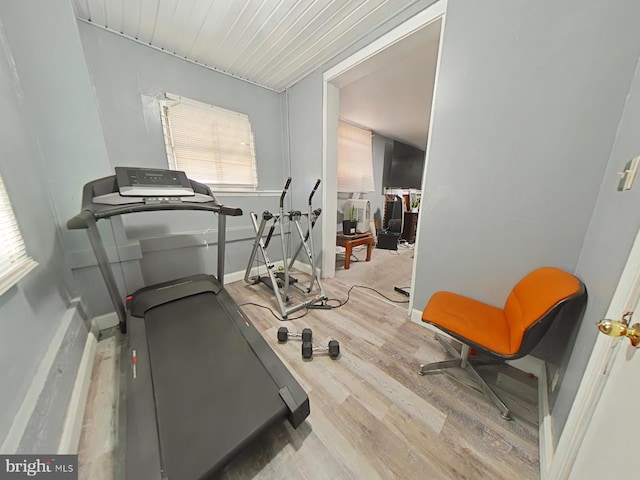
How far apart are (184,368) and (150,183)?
135 cm

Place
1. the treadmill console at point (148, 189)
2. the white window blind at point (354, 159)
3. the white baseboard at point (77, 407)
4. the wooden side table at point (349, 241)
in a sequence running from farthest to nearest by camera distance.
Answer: the white window blind at point (354, 159) < the wooden side table at point (349, 241) < the treadmill console at point (148, 189) < the white baseboard at point (77, 407)

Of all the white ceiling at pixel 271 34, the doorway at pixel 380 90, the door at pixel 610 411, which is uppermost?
the white ceiling at pixel 271 34

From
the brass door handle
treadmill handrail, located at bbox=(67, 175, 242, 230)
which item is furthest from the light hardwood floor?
treadmill handrail, located at bbox=(67, 175, 242, 230)

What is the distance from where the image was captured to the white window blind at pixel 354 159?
3.96m

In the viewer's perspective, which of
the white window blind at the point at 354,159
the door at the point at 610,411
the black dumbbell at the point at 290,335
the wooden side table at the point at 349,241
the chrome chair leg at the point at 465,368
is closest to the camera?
the door at the point at 610,411

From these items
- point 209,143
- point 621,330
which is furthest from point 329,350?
point 209,143

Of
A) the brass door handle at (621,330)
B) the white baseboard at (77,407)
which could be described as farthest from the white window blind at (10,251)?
the brass door handle at (621,330)

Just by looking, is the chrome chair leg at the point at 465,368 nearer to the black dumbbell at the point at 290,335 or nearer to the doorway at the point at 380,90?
the doorway at the point at 380,90

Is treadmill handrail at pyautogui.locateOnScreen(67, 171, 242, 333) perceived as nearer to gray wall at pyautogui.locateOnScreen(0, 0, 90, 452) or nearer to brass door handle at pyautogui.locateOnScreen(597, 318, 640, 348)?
gray wall at pyautogui.locateOnScreen(0, 0, 90, 452)

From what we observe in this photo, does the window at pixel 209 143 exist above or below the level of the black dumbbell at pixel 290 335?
above

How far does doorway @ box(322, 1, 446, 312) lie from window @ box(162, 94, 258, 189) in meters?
1.07

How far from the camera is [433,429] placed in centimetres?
109

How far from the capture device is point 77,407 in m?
1.09

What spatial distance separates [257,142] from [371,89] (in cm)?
171
